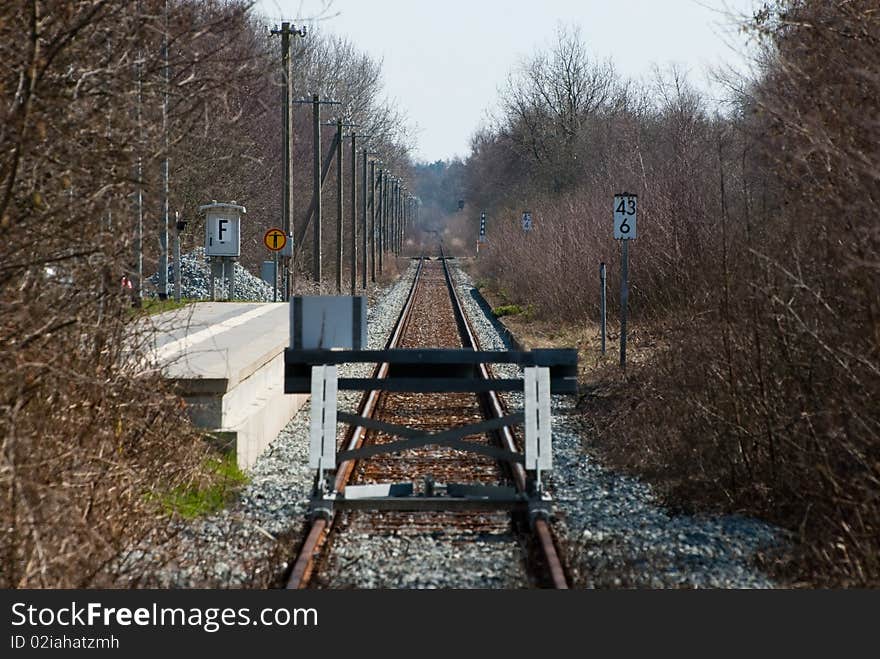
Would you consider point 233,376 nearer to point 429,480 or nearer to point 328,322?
point 328,322

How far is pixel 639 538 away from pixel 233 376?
4.28 metres

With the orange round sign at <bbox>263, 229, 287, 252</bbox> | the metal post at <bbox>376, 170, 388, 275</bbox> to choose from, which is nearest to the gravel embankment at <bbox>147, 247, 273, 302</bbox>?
the orange round sign at <bbox>263, 229, 287, 252</bbox>

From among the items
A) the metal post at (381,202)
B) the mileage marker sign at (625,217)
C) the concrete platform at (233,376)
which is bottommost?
the concrete platform at (233,376)

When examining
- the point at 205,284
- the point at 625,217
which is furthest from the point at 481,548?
the point at 205,284

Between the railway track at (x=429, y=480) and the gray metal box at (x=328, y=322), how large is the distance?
997 mm

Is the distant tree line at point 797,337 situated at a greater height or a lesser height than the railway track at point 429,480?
greater

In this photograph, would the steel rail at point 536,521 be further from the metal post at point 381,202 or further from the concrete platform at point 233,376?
the metal post at point 381,202

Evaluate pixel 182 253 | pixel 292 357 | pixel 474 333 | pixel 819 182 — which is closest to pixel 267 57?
pixel 292 357

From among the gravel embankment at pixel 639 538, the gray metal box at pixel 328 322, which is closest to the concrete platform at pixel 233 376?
the gray metal box at pixel 328 322

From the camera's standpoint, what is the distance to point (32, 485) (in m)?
6.61

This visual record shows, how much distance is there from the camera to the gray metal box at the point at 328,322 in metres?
10.4

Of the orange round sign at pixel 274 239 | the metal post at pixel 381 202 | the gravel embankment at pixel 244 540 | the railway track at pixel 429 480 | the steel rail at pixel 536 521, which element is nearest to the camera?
the gravel embankment at pixel 244 540

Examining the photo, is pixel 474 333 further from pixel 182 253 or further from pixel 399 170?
pixel 399 170

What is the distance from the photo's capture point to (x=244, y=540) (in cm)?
884
